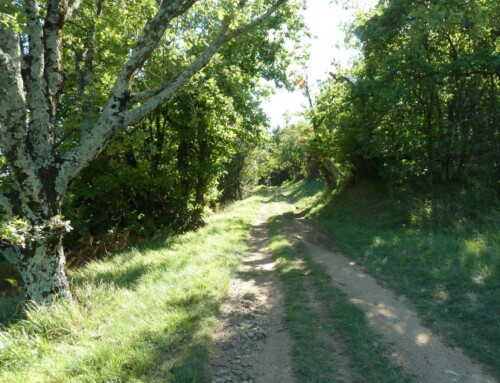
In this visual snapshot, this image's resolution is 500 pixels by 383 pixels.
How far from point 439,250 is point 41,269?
28.8ft

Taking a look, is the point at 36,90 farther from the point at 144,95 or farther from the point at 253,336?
the point at 253,336

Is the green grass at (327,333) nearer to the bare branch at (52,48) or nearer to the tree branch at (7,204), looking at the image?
the tree branch at (7,204)

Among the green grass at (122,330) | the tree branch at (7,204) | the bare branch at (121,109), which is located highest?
the bare branch at (121,109)

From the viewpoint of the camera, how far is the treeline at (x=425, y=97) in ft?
39.4

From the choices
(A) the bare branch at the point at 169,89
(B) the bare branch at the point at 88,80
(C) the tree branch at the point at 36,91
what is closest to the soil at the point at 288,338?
(A) the bare branch at the point at 169,89

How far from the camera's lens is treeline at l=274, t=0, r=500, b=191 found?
12.0 m

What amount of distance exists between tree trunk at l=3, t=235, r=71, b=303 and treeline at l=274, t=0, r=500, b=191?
36.9ft

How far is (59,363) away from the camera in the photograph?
407cm

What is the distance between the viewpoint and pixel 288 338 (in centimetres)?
511

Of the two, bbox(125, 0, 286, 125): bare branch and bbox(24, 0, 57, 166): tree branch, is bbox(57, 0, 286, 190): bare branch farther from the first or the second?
bbox(24, 0, 57, 166): tree branch

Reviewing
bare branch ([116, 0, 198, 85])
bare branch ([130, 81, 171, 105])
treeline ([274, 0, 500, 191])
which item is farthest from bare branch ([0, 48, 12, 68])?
treeline ([274, 0, 500, 191])

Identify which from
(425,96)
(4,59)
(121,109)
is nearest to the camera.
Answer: (4,59)

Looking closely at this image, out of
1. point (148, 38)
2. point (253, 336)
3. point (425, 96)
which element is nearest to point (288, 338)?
point (253, 336)

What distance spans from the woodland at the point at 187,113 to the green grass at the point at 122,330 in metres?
0.56
